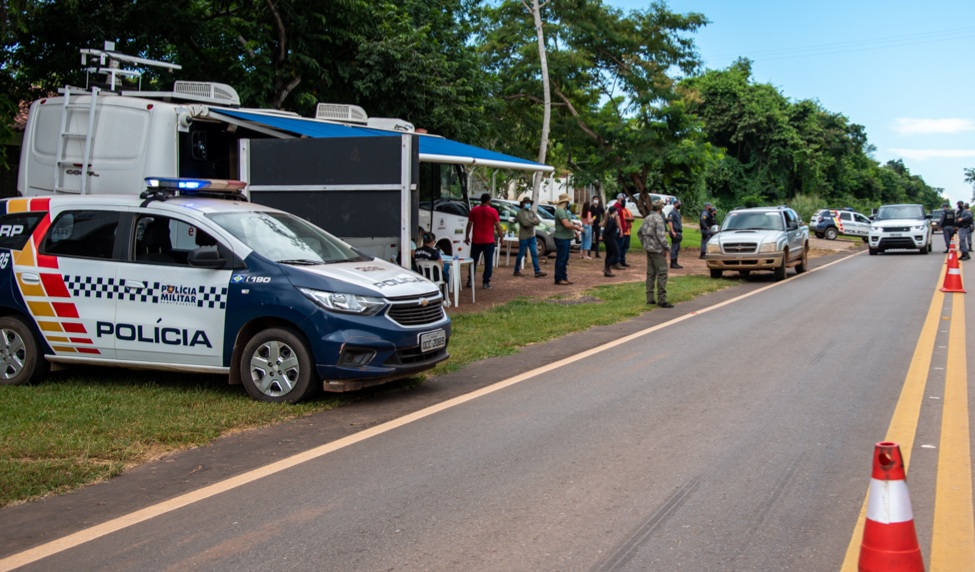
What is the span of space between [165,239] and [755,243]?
15.2m

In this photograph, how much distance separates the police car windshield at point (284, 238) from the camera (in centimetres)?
825

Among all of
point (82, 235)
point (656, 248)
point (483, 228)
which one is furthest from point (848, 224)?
point (82, 235)

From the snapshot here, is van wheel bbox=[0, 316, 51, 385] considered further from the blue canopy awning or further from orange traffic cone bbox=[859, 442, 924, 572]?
orange traffic cone bbox=[859, 442, 924, 572]

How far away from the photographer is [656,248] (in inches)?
613

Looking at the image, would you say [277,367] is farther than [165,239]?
No

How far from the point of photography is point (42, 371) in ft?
28.1

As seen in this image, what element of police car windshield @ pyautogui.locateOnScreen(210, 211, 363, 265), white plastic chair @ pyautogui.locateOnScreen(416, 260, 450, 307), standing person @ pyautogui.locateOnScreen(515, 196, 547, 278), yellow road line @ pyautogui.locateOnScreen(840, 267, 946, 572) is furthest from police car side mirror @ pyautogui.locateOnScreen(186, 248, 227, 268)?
standing person @ pyautogui.locateOnScreen(515, 196, 547, 278)

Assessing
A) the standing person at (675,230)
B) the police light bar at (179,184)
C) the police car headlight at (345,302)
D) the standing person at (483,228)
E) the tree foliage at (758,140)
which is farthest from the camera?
the tree foliage at (758,140)

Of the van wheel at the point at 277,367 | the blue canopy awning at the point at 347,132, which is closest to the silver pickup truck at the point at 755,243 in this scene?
the blue canopy awning at the point at 347,132

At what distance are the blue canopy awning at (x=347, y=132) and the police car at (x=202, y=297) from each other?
361 centimetres

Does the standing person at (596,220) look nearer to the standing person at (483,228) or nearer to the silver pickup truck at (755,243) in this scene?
the silver pickup truck at (755,243)

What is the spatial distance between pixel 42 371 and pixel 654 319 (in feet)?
28.7

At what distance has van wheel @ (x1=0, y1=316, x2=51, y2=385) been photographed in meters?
8.52

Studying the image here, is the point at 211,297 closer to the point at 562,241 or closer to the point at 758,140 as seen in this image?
the point at 562,241
